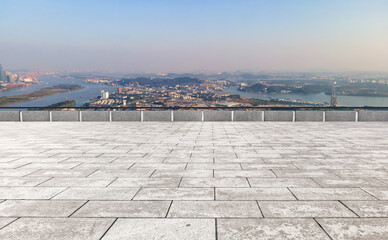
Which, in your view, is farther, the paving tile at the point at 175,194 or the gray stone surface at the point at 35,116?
the gray stone surface at the point at 35,116

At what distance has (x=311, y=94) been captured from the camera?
55125 millimetres

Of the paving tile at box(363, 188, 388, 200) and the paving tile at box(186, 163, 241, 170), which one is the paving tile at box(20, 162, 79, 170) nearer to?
the paving tile at box(186, 163, 241, 170)

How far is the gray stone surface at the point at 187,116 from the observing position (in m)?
23.5

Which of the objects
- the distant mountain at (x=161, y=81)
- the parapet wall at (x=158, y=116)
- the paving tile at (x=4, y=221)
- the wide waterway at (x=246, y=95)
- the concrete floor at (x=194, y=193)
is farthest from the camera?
the distant mountain at (x=161, y=81)

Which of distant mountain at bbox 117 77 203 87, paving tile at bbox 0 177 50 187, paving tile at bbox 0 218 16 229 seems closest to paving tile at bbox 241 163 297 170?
paving tile at bbox 0 177 50 187

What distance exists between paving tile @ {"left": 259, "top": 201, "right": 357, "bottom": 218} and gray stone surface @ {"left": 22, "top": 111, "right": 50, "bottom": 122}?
22.4 metres

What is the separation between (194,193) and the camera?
6102 millimetres

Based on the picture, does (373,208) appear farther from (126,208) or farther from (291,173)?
(126,208)

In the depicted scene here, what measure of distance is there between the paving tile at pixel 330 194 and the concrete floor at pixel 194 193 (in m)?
0.02

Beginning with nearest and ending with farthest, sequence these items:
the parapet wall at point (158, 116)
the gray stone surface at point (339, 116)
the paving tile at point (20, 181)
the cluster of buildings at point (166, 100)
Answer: the paving tile at point (20, 181), the gray stone surface at point (339, 116), the parapet wall at point (158, 116), the cluster of buildings at point (166, 100)

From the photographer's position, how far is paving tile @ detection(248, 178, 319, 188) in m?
6.61

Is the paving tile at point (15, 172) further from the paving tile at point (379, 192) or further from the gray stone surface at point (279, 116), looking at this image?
the gray stone surface at point (279, 116)

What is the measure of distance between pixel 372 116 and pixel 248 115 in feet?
30.7

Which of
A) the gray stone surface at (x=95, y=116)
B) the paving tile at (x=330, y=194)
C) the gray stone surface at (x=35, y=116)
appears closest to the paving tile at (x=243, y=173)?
the paving tile at (x=330, y=194)
